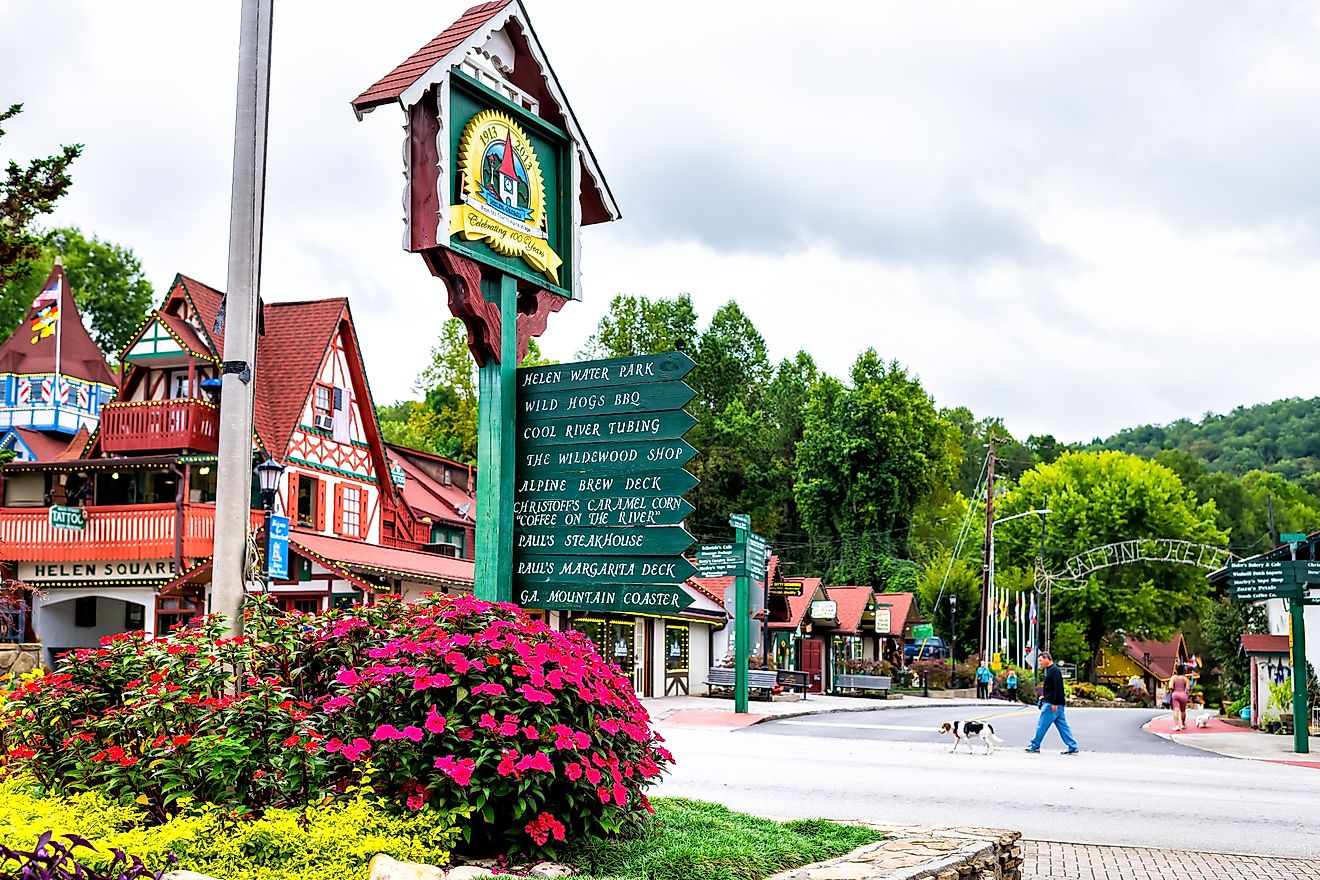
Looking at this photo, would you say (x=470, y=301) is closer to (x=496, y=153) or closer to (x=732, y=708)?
(x=496, y=153)

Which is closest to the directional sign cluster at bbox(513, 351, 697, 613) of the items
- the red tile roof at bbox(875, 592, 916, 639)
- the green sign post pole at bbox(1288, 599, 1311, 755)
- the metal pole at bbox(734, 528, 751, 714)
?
the green sign post pole at bbox(1288, 599, 1311, 755)

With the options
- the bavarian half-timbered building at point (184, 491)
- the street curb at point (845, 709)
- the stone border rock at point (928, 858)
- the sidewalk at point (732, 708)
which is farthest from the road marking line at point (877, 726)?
the stone border rock at point (928, 858)

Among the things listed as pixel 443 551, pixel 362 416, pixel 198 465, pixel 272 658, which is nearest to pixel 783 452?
pixel 443 551

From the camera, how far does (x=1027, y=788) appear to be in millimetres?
14297

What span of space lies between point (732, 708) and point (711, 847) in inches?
985

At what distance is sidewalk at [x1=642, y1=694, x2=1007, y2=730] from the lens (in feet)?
86.0

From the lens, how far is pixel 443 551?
42.6 meters

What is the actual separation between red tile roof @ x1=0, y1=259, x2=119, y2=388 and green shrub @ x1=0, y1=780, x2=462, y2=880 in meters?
36.9

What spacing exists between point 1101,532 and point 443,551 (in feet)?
121

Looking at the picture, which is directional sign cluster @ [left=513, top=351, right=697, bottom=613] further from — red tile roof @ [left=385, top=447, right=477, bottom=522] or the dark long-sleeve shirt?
red tile roof @ [left=385, top=447, right=477, bottom=522]

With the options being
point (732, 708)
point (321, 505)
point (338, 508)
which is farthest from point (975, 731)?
point (338, 508)

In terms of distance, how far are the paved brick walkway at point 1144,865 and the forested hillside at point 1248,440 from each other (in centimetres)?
9890

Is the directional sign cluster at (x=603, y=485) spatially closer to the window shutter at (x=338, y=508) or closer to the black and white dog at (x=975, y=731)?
the black and white dog at (x=975, y=731)

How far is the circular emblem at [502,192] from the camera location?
29.2ft
